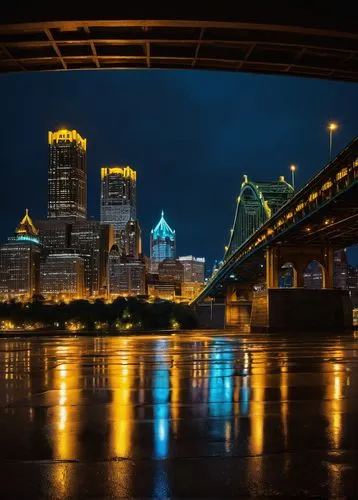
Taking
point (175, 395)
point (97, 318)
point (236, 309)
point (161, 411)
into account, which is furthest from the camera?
point (236, 309)

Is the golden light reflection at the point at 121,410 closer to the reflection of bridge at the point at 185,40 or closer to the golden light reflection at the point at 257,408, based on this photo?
the golden light reflection at the point at 257,408

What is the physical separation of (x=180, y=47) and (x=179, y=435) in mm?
8255

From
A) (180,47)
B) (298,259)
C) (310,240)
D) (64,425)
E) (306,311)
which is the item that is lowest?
(306,311)

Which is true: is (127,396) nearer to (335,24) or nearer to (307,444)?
(307,444)

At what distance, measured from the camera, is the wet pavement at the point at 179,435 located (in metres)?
6.52

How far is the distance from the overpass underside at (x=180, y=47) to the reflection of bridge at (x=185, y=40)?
0.7 inches

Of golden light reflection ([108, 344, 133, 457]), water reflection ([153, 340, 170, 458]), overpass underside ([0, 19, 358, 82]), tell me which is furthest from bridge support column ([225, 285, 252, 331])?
overpass underside ([0, 19, 358, 82])

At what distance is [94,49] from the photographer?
12844 millimetres

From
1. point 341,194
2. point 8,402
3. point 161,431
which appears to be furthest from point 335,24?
point 341,194

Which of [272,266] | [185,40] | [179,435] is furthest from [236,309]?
[179,435]

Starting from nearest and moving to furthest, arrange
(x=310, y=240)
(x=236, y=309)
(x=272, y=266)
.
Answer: (x=310, y=240), (x=272, y=266), (x=236, y=309)

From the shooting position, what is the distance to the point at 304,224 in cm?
6209

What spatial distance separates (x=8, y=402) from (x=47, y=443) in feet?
14.3

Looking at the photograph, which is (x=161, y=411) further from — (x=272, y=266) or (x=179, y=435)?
(x=272, y=266)
